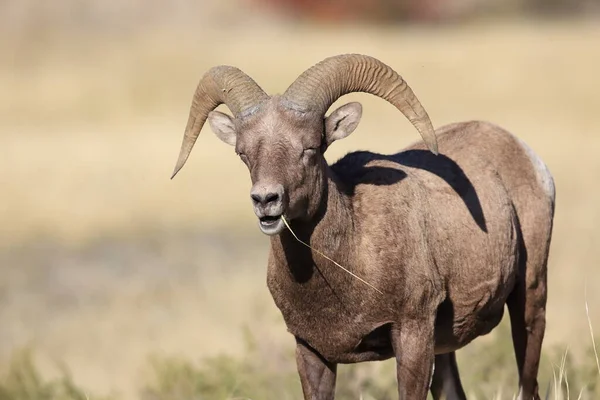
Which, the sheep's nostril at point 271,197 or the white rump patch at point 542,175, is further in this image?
the white rump patch at point 542,175

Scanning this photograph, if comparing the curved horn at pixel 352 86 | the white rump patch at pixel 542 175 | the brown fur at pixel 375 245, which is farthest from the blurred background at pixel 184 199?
the curved horn at pixel 352 86

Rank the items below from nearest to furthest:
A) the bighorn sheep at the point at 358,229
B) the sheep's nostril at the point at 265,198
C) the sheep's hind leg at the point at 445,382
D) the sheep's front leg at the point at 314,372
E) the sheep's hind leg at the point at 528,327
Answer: the sheep's nostril at the point at 265,198, the bighorn sheep at the point at 358,229, the sheep's front leg at the point at 314,372, the sheep's hind leg at the point at 528,327, the sheep's hind leg at the point at 445,382

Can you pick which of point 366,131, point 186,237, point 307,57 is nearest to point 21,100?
point 307,57

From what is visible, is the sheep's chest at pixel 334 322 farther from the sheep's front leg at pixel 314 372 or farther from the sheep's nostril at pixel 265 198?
the sheep's nostril at pixel 265 198

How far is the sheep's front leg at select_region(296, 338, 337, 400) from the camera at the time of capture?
8.16m

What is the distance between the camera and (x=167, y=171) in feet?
92.2

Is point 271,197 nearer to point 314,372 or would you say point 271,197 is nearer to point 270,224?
point 270,224

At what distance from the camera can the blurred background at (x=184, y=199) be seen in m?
12.1

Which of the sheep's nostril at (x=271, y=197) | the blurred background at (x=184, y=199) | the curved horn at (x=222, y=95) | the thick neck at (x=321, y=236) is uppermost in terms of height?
the curved horn at (x=222, y=95)

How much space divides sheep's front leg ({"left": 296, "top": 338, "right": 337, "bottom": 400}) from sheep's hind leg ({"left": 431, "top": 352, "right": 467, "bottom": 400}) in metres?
1.69

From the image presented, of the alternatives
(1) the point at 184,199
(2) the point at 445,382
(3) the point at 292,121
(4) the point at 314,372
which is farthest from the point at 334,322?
(1) the point at 184,199

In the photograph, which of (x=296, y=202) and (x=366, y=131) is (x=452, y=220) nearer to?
(x=296, y=202)

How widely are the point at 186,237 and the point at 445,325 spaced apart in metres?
14.1

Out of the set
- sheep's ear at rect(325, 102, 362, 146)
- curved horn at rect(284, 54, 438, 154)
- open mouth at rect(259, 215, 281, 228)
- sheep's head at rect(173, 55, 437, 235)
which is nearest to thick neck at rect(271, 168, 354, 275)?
sheep's head at rect(173, 55, 437, 235)
